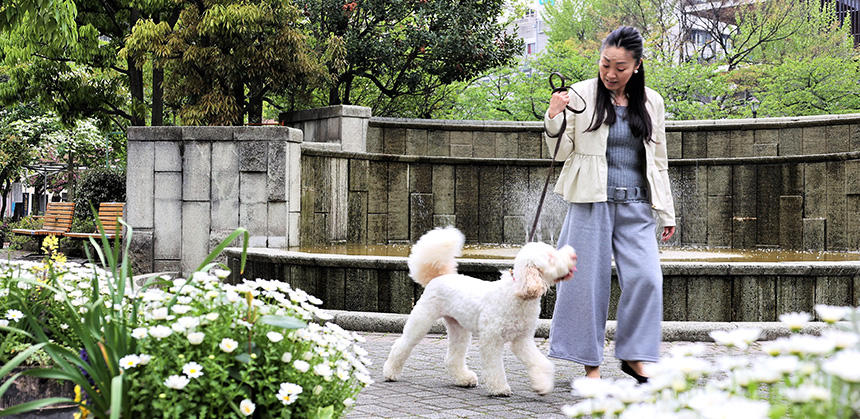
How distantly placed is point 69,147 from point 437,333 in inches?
1062

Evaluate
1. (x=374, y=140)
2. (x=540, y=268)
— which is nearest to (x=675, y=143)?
(x=374, y=140)

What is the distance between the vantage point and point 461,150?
14.2m

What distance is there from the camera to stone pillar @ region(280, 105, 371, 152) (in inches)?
523

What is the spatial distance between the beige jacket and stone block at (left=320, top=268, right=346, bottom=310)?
122 inches

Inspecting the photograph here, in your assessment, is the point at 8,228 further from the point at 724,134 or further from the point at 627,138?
the point at 627,138

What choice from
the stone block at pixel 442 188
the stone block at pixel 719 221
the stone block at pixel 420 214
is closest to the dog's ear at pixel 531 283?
the stone block at pixel 420 214

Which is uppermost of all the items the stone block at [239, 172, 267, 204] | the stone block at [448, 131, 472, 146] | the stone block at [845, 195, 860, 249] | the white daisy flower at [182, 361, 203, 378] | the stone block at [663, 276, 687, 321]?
the stone block at [448, 131, 472, 146]

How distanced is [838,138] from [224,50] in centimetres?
1145

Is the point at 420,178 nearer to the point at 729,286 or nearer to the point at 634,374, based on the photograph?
the point at 729,286

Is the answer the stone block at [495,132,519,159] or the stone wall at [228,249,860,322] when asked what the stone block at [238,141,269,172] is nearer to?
the stone wall at [228,249,860,322]

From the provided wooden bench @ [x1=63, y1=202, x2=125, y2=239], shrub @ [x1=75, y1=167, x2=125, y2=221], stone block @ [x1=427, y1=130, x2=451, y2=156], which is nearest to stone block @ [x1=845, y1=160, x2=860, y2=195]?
stone block @ [x1=427, y1=130, x2=451, y2=156]

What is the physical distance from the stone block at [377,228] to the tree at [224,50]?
6.16m

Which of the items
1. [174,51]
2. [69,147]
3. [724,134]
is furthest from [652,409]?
[69,147]

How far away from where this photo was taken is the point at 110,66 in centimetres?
2189
